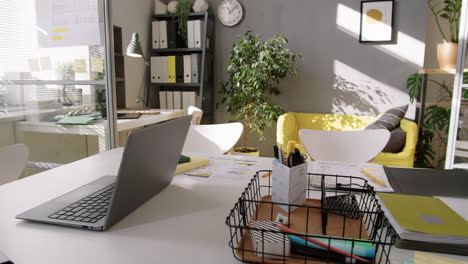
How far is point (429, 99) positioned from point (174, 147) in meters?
4.10

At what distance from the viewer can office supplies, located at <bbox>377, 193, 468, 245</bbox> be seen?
2.16 feet

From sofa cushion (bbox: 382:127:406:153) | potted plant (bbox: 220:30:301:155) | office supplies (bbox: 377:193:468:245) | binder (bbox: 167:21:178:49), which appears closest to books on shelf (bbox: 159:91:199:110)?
potted plant (bbox: 220:30:301:155)

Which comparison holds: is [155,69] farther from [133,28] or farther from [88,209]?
[88,209]

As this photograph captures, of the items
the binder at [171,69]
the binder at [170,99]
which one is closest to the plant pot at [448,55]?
the binder at [171,69]

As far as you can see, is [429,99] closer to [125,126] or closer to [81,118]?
[125,126]

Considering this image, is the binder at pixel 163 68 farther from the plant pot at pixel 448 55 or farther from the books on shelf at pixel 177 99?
the plant pot at pixel 448 55

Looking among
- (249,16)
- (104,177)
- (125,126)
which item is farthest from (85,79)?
(249,16)

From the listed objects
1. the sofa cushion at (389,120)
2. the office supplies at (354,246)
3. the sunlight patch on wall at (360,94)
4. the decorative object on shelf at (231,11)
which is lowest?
the sofa cushion at (389,120)

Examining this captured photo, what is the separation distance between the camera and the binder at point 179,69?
13.4ft

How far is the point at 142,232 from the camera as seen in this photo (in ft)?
2.39

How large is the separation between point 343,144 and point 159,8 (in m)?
3.33

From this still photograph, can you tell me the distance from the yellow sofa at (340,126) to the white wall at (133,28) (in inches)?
67.9

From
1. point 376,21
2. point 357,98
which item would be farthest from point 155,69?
point 376,21

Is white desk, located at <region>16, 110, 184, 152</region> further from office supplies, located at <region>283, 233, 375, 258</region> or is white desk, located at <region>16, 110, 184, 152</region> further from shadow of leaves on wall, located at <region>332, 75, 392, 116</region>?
shadow of leaves on wall, located at <region>332, 75, 392, 116</region>
